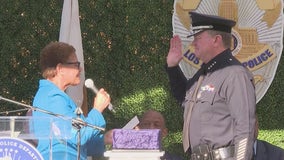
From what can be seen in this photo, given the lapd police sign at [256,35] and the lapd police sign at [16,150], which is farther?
the lapd police sign at [256,35]

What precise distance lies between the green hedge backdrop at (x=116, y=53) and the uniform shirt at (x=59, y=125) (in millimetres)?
2527

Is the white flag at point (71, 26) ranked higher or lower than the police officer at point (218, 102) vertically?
higher

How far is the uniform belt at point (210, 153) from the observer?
10.7 feet

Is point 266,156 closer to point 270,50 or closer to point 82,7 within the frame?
point 270,50

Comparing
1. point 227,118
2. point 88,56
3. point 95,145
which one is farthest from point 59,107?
point 88,56

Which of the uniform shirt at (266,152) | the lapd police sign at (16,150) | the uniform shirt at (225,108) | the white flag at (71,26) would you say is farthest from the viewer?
the white flag at (71,26)

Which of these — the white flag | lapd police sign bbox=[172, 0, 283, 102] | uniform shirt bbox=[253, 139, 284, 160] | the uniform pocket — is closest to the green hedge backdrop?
lapd police sign bbox=[172, 0, 283, 102]

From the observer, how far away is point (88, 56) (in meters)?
5.88

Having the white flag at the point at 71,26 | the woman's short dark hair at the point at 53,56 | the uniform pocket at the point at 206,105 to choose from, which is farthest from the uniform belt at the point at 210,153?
the white flag at the point at 71,26

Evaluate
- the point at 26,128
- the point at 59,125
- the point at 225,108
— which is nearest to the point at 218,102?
the point at 225,108

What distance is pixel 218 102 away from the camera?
11.0 ft

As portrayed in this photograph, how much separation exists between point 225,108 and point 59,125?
1077 mm

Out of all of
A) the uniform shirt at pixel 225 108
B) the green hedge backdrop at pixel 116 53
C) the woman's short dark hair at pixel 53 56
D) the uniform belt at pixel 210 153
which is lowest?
the uniform belt at pixel 210 153

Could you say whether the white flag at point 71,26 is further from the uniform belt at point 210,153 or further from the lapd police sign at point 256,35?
the uniform belt at point 210,153
